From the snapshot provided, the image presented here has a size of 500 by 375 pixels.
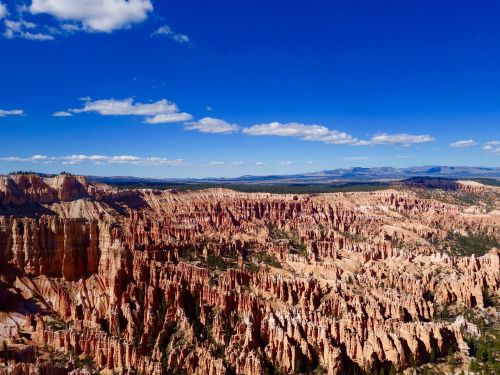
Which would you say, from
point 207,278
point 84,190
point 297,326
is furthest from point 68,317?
point 84,190

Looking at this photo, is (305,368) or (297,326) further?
(297,326)

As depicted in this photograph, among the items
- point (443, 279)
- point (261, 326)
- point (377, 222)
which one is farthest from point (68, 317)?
point (377, 222)

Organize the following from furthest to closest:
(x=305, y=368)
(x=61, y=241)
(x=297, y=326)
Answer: (x=61, y=241)
(x=297, y=326)
(x=305, y=368)

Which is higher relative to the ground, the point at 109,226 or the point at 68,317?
the point at 109,226

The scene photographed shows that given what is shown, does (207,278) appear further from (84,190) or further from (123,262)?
(84,190)

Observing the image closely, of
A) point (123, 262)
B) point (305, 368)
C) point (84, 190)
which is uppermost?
point (84, 190)

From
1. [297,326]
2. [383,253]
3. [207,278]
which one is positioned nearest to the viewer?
[297,326]
